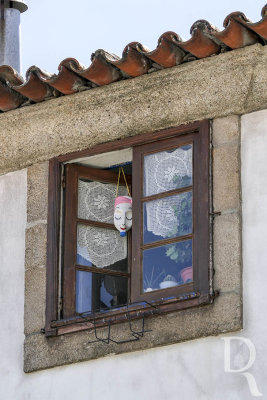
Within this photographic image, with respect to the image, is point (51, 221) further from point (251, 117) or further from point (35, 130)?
point (251, 117)

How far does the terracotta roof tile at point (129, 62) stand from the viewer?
11.1 m

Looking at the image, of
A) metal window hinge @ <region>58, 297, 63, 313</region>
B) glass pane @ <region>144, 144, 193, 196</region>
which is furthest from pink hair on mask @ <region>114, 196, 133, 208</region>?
metal window hinge @ <region>58, 297, 63, 313</region>

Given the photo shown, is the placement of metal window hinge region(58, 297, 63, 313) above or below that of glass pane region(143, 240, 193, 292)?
below


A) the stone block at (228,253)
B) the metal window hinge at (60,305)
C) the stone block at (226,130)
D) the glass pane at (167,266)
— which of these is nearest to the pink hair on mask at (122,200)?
the glass pane at (167,266)

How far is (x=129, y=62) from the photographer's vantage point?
11602mm

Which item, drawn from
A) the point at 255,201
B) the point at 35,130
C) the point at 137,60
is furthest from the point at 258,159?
the point at 35,130

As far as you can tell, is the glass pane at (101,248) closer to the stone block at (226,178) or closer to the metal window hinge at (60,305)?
the metal window hinge at (60,305)

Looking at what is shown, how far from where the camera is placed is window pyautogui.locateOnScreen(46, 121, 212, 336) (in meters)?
11.5

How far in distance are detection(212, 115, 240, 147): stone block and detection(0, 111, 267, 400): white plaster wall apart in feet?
0.17

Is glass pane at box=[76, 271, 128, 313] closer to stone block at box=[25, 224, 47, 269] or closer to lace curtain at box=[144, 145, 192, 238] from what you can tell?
stone block at box=[25, 224, 47, 269]

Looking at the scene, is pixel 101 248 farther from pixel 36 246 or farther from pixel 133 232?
pixel 133 232

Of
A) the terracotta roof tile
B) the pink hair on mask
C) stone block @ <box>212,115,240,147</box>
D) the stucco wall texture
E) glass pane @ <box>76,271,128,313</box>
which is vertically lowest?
glass pane @ <box>76,271,128,313</box>

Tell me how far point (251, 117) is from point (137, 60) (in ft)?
2.78

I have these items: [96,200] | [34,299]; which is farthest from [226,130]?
[34,299]
